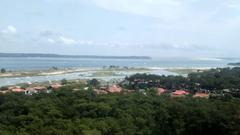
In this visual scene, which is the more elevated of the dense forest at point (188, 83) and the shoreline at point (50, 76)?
the dense forest at point (188, 83)

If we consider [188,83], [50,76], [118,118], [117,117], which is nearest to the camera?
[118,118]

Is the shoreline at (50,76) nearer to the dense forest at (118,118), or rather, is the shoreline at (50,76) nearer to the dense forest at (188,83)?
the dense forest at (188,83)

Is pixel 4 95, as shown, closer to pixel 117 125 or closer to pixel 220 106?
pixel 117 125

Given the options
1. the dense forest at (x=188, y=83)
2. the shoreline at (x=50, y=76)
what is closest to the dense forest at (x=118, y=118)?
the dense forest at (x=188, y=83)

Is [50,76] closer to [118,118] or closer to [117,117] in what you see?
[117,117]

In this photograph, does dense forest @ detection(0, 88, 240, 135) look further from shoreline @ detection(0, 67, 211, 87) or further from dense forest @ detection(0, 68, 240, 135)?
shoreline @ detection(0, 67, 211, 87)

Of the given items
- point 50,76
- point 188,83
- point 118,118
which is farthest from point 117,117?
point 50,76

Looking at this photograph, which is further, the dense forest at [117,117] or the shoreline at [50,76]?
the shoreline at [50,76]

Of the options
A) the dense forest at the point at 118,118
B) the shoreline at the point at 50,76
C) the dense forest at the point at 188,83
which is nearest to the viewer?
the dense forest at the point at 118,118
